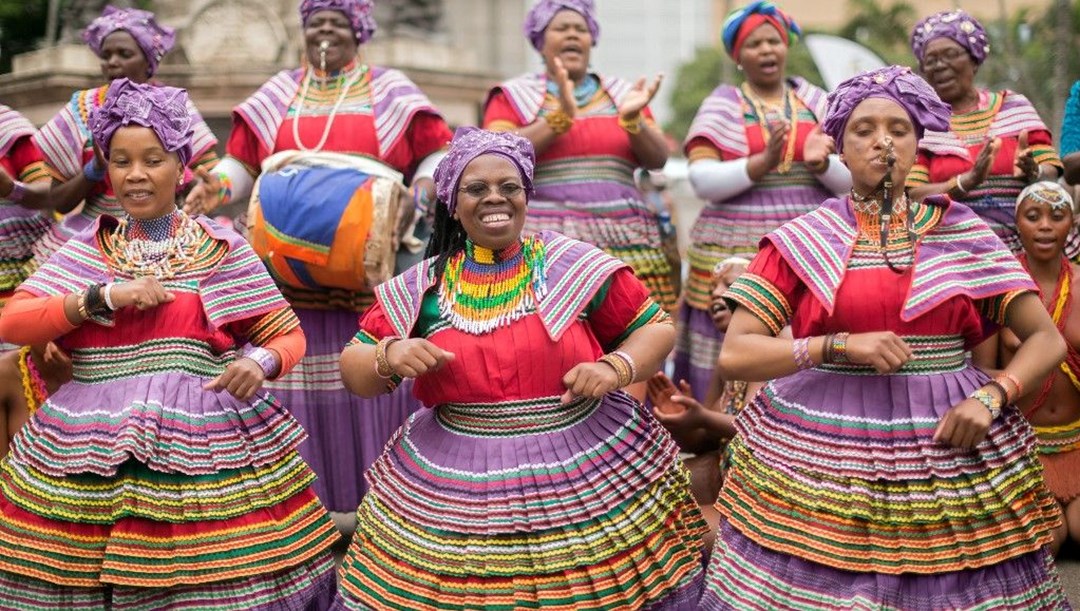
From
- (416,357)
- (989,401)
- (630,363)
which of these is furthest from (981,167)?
(416,357)

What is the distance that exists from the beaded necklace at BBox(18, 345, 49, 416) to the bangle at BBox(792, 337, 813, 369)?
306cm

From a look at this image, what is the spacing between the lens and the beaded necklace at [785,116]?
6574 millimetres

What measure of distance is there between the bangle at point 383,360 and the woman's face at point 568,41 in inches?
98.4

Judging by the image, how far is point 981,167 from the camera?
5.64 meters

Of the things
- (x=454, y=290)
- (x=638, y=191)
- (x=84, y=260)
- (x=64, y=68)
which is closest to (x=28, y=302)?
(x=84, y=260)

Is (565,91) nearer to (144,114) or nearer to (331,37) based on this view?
(331,37)

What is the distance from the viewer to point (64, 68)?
1013cm

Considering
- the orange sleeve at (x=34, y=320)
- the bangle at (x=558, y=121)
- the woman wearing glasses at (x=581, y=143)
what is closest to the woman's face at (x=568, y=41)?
the woman wearing glasses at (x=581, y=143)

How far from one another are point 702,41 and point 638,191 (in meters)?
29.8

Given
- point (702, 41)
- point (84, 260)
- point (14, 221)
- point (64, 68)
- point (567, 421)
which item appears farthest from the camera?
point (702, 41)

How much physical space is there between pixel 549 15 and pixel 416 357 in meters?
2.79

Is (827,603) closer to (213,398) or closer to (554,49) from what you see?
(213,398)

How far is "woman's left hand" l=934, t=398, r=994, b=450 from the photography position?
13.1ft

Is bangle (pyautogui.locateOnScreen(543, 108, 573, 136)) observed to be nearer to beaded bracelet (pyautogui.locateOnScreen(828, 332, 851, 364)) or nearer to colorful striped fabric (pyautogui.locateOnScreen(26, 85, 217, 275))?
colorful striped fabric (pyautogui.locateOnScreen(26, 85, 217, 275))
